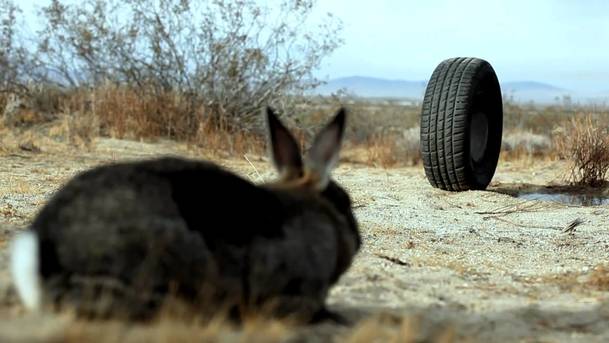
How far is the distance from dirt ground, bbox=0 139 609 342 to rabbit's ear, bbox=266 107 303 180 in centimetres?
79

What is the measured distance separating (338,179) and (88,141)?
16.3 feet

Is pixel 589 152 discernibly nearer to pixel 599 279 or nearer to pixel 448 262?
pixel 448 262

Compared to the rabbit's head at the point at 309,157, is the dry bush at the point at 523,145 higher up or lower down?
lower down

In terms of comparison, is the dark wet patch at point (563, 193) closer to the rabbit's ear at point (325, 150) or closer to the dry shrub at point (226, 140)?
the dry shrub at point (226, 140)

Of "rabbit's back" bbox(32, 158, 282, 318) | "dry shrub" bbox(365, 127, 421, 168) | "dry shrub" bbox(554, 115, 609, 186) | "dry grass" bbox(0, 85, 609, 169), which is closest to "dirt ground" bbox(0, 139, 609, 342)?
"rabbit's back" bbox(32, 158, 282, 318)

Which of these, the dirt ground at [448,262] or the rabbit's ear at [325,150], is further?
the dirt ground at [448,262]

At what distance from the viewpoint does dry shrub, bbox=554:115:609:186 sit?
453 inches

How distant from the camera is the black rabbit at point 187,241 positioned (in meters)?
3.08

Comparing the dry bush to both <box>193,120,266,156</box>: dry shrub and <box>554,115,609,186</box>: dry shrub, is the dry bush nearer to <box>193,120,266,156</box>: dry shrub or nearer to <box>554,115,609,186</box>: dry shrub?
<box>554,115,609,186</box>: dry shrub

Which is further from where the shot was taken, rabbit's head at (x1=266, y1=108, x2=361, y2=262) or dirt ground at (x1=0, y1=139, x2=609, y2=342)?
dirt ground at (x1=0, y1=139, x2=609, y2=342)

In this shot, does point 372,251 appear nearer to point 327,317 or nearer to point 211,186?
point 327,317

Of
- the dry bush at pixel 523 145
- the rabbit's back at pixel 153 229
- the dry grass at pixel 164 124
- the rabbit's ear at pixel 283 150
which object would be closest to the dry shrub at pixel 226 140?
the dry grass at pixel 164 124

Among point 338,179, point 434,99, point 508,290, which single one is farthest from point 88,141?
point 508,290

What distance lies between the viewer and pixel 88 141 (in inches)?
561
